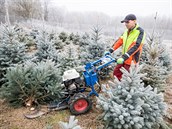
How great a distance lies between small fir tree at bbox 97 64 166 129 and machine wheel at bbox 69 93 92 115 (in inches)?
29.6

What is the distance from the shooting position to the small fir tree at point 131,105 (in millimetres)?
2631

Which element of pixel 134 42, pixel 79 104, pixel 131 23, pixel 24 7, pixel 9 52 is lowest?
pixel 79 104

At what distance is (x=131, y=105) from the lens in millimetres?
2713

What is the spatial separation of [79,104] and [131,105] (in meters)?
1.37

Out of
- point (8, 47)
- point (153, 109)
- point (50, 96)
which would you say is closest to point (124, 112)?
point (153, 109)

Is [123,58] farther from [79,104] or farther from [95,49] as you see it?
[95,49]

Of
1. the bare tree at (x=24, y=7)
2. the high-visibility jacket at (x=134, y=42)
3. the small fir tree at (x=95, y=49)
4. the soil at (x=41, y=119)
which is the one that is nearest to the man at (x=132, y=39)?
the high-visibility jacket at (x=134, y=42)

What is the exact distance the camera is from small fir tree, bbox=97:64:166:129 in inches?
104

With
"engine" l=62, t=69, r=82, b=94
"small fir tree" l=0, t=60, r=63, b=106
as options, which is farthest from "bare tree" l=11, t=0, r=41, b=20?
"engine" l=62, t=69, r=82, b=94

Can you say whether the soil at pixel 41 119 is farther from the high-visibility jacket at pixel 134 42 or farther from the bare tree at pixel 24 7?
the bare tree at pixel 24 7

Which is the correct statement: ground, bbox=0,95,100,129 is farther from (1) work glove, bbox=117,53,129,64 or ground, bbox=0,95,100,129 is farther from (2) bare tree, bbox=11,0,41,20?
(2) bare tree, bbox=11,0,41,20

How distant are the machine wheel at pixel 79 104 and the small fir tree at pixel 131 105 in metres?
0.75

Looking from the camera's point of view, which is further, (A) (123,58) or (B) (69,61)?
(B) (69,61)

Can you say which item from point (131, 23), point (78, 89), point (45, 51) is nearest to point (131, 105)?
point (78, 89)
